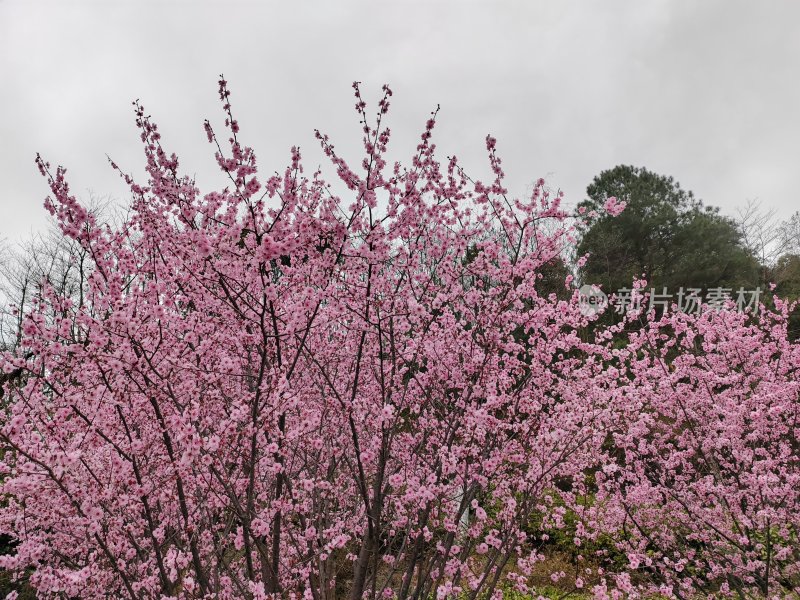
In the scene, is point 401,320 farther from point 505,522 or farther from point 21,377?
point 21,377

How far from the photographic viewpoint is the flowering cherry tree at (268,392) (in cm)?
320

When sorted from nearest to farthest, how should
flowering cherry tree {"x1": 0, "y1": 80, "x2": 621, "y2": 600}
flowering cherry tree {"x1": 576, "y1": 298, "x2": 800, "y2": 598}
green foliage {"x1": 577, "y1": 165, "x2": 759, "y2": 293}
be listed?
1. flowering cherry tree {"x1": 0, "y1": 80, "x2": 621, "y2": 600}
2. flowering cherry tree {"x1": 576, "y1": 298, "x2": 800, "y2": 598}
3. green foliage {"x1": 577, "y1": 165, "x2": 759, "y2": 293}

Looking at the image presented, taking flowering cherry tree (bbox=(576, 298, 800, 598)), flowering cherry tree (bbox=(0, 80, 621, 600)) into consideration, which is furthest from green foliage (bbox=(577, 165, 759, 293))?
flowering cherry tree (bbox=(0, 80, 621, 600))

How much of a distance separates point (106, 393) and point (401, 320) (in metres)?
2.65

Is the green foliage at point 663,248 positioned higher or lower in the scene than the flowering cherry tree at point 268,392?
higher

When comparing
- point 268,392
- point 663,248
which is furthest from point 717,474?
point 663,248

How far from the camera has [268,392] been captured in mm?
3436

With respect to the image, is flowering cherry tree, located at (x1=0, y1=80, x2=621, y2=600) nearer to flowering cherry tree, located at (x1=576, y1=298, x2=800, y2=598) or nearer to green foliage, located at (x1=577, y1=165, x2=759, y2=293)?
flowering cherry tree, located at (x1=576, y1=298, x2=800, y2=598)

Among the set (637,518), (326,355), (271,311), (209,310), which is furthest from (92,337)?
(637,518)

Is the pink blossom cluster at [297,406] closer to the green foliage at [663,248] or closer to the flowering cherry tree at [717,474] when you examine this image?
the flowering cherry tree at [717,474]

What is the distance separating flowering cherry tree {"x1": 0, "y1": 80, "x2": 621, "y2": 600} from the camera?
3203 millimetres

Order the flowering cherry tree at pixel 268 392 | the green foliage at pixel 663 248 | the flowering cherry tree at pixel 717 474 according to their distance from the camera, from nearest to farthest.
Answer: the flowering cherry tree at pixel 268 392 < the flowering cherry tree at pixel 717 474 < the green foliage at pixel 663 248

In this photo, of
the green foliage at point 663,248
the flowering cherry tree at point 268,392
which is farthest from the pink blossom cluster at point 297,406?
the green foliage at point 663,248

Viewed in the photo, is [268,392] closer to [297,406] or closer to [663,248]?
[297,406]
